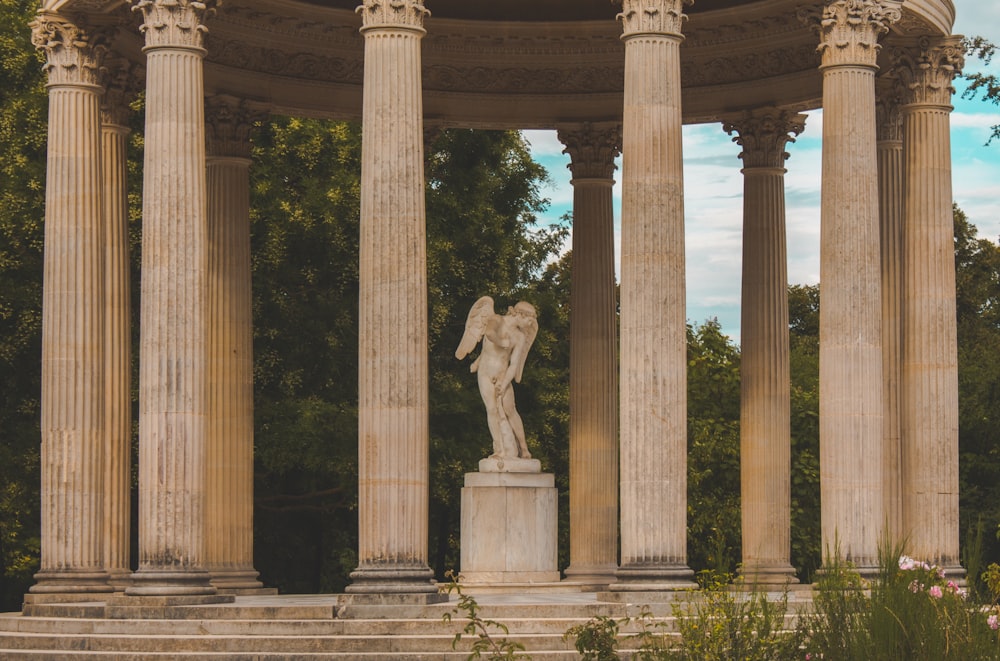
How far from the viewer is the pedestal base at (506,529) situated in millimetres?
92625

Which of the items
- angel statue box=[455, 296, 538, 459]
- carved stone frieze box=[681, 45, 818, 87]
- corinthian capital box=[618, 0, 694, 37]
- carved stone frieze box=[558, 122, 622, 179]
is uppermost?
carved stone frieze box=[681, 45, 818, 87]

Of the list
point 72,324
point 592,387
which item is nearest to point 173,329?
point 72,324

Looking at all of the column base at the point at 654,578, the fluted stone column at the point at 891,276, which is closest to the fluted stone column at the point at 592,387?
the fluted stone column at the point at 891,276

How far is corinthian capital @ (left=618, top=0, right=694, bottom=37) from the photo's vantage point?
8238cm

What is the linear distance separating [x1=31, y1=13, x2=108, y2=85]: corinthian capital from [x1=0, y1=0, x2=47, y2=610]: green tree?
110ft

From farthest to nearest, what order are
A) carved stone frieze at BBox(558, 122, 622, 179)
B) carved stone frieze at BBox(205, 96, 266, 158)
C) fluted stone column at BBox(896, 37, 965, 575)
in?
carved stone frieze at BBox(558, 122, 622, 179), carved stone frieze at BBox(205, 96, 266, 158), fluted stone column at BBox(896, 37, 965, 575)

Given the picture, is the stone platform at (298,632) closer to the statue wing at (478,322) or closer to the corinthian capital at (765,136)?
the statue wing at (478,322)

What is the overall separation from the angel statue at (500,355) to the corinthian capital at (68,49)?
21002 millimetres

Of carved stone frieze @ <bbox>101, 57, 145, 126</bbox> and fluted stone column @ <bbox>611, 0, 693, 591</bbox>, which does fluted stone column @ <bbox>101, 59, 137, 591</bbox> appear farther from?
fluted stone column @ <bbox>611, 0, 693, 591</bbox>

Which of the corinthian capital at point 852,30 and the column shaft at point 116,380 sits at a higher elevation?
the corinthian capital at point 852,30

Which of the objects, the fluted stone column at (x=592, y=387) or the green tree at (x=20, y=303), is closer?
the fluted stone column at (x=592, y=387)

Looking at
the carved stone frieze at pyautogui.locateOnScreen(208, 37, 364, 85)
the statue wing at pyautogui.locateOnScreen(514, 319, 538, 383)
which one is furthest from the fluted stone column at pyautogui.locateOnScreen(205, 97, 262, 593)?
the statue wing at pyautogui.locateOnScreen(514, 319, 538, 383)

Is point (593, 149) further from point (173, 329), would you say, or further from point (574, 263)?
point (173, 329)

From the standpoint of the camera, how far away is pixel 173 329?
3250 inches
